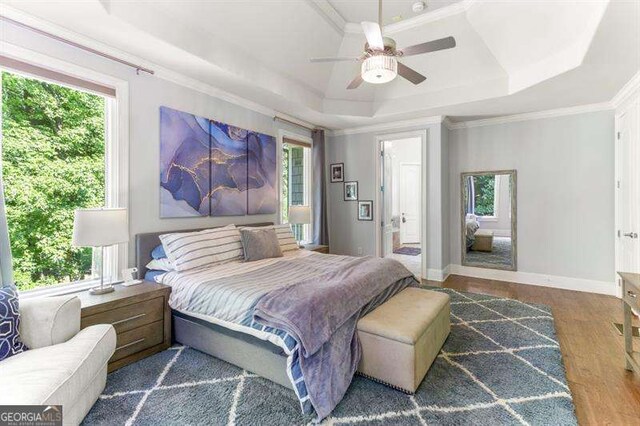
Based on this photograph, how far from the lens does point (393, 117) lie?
4.92m

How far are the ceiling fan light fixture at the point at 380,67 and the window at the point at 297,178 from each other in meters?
2.71

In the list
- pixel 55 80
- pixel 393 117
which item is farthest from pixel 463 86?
pixel 55 80

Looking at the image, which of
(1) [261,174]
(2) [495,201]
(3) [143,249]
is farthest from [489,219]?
(3) [143,249]

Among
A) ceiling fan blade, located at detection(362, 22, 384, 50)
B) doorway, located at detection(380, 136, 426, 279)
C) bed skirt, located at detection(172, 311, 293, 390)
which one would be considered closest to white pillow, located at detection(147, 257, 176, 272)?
bed skirt, located at detection(172, 311, 293, 390)

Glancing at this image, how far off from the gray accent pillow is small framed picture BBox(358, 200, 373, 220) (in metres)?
2.36

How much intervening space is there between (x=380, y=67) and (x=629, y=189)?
360 centimetres

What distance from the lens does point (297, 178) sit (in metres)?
5.36

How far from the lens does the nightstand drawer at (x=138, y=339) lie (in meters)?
2.32

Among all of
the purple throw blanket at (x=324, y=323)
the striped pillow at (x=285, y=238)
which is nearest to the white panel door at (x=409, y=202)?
the striped pillow at (x=285, y=238)

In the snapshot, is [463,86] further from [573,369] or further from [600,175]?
[573,369]

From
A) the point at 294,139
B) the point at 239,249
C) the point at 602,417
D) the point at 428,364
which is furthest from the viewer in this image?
the point at 294,139

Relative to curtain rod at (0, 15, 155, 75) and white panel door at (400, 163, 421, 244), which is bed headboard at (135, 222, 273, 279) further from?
white panel door at (400, 163, 421, 244)

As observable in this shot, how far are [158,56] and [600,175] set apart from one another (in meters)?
5.67

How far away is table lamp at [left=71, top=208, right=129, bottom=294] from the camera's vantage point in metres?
2.27
